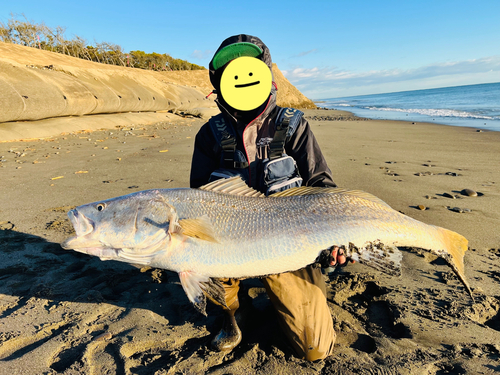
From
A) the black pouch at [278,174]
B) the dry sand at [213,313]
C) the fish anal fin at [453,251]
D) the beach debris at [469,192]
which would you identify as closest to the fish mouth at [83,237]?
the dry sand at [213,313]

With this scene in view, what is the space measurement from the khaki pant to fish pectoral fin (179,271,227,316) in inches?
15.4

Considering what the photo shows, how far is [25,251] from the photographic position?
3.85 m

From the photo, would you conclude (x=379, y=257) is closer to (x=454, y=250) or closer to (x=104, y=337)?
(x=454, y=250)

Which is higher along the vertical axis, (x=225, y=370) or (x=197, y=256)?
(x=197, y=256)

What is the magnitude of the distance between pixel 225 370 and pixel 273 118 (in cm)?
246

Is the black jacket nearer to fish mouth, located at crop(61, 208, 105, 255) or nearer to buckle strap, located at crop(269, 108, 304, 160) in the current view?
buckle strap, located at crop(269, 108, 304, 160)

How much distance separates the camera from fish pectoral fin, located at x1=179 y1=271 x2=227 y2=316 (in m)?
2.38

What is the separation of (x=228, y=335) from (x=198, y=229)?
3.18 ft

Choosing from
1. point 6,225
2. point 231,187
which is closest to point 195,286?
point 231,187

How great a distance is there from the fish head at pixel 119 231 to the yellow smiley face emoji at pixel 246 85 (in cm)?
141

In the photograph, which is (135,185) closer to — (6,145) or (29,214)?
(29,214)

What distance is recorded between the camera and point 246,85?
3.24 m

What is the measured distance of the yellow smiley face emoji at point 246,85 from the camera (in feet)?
10.5

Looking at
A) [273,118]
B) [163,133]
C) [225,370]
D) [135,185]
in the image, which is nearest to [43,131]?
[163,133]
